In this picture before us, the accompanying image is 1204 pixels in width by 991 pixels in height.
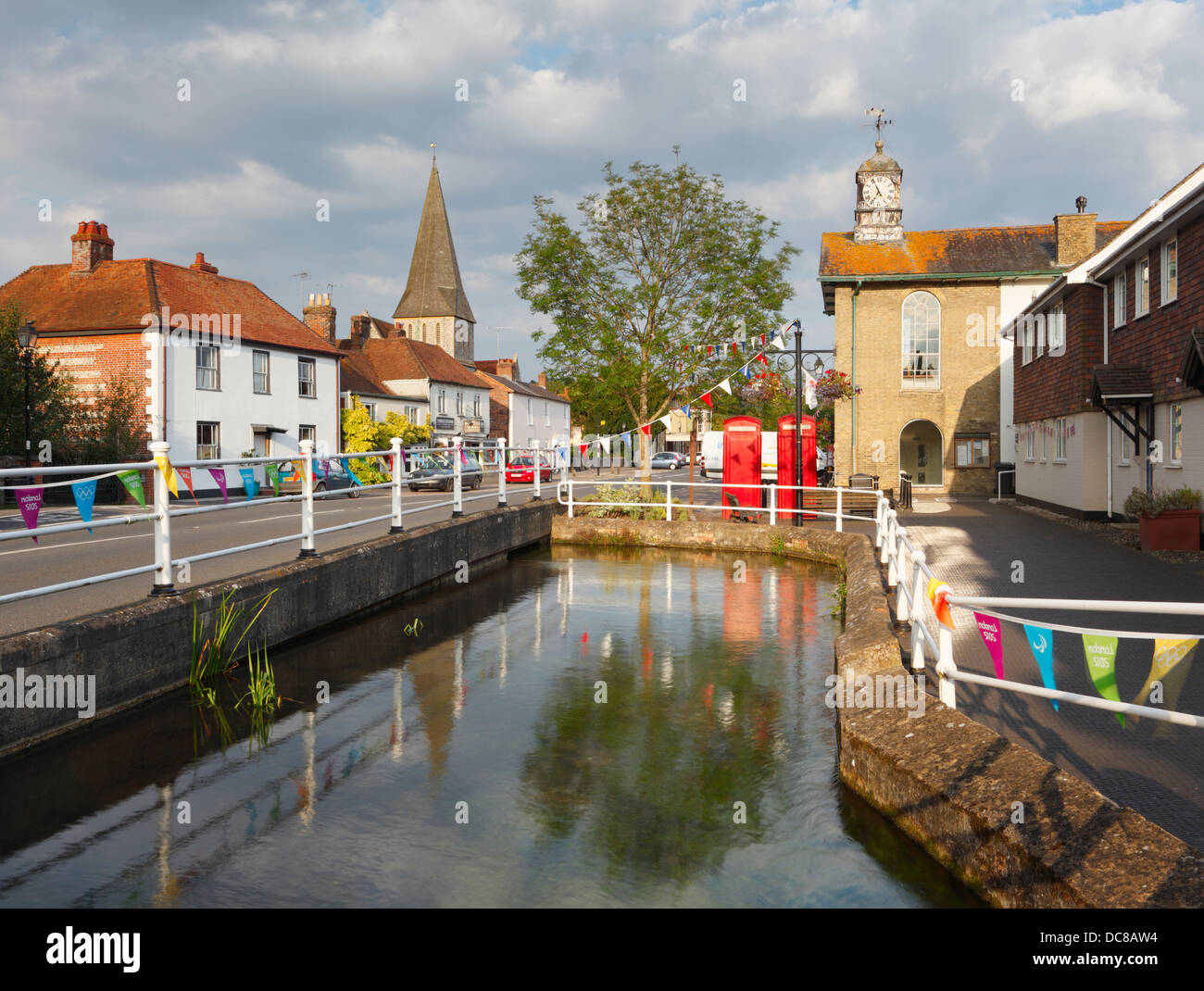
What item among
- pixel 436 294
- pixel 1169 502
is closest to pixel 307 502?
pixel 1169 502

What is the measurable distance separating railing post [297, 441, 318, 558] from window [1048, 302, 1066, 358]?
19.7 meters

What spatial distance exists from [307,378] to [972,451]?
25671 millimetres

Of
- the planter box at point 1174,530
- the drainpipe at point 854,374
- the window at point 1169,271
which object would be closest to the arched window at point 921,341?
the drainpipe at point 854,374

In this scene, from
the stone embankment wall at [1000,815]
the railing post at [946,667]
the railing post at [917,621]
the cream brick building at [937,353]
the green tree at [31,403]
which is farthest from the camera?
the cream brick building at [937,353]

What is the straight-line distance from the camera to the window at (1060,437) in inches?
903

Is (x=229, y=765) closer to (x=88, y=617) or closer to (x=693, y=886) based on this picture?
(x=88, y=617)

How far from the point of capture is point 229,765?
5605mm

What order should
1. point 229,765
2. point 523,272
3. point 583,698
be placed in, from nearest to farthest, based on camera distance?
point 229,765, point 583,698, point 523,272

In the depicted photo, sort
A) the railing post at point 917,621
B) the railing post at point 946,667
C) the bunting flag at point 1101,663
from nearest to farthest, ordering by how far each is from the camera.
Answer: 1. the bunting flag at point 1101,663
2. the railing post at point 946,667
3. the railing post at point 917,621

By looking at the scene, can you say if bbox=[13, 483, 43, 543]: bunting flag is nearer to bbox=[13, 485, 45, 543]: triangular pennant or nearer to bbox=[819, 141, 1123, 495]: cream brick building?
bbox=[13, 485, 45, 543]: triangular pennant

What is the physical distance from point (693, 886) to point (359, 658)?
508cm

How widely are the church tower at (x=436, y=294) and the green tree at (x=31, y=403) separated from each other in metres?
54.2

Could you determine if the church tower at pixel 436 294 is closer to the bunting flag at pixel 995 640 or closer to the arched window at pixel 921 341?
the arched window at pixel 921 341
